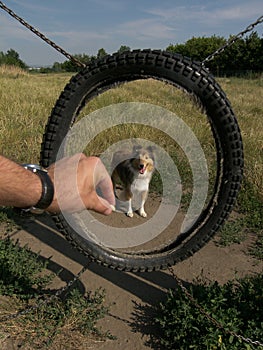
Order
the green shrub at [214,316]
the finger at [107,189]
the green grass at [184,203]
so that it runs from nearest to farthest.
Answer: the finger at [107,189] < the green shrub at [214,316] < the green grass at [184,203]

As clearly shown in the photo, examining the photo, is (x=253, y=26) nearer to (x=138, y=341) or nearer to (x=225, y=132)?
(x=225, y=132)

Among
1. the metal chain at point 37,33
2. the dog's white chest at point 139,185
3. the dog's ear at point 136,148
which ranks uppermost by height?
the metal chain at point 37,33

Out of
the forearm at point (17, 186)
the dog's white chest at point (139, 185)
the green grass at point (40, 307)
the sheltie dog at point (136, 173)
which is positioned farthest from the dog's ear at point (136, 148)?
the forearm at point (17, 186)

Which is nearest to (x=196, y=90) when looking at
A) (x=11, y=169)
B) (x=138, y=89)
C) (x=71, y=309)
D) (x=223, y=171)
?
(x=223, y=171)

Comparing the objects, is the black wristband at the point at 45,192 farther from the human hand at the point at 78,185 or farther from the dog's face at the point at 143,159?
the dog's face at the point at 143,159

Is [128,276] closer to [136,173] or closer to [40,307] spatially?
[40,307]

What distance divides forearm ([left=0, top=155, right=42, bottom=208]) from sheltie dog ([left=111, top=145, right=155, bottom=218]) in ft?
11.5

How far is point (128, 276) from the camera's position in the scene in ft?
11.2

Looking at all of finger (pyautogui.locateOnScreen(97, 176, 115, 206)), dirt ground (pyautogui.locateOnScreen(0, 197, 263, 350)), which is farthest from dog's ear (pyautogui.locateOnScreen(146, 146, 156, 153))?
finger (pyautogui.locateOnScreen(97, 176, 115, 206))

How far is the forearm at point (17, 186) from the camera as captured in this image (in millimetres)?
1312

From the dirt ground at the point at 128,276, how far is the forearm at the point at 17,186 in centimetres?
165

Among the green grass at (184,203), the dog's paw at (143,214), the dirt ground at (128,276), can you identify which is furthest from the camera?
the dog's paw at (143,214)

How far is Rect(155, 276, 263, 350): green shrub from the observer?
7.99 ft

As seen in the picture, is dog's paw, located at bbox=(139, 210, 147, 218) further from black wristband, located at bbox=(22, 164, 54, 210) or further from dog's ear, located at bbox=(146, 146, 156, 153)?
black wristband, located at bbox=(22, 164, 54, 210)
